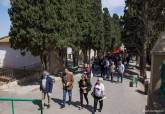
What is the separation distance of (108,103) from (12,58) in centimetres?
2124

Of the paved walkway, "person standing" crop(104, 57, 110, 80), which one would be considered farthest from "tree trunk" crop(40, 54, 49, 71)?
"person standing" crop(104, 57, 110, 80)

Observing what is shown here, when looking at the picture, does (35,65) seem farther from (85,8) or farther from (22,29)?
(22,29)

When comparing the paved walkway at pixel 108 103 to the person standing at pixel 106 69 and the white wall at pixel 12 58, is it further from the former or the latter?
the white wall at pixel 12 58

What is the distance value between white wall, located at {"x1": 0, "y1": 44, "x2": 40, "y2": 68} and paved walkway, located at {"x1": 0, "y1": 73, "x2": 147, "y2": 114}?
1172cm

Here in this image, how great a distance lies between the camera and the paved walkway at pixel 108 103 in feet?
51.4

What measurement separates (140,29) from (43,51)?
1077cm

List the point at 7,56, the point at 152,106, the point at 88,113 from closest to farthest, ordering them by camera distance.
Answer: the point at 152,106, the point at 88,113, the point at 7,56

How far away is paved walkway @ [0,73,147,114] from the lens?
1568cm

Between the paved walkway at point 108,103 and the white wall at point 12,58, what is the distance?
11725mm

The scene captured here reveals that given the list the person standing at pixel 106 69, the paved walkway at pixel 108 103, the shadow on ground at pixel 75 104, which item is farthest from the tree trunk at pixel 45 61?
the shadow on ground at pixel 75 104

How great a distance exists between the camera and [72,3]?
2705cm

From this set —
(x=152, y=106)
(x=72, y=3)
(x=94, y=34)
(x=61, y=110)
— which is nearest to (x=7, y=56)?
(x=94, y=34)

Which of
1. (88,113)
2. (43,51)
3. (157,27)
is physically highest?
(157,27)

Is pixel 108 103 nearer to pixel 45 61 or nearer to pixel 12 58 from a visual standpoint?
pixel 45 61
